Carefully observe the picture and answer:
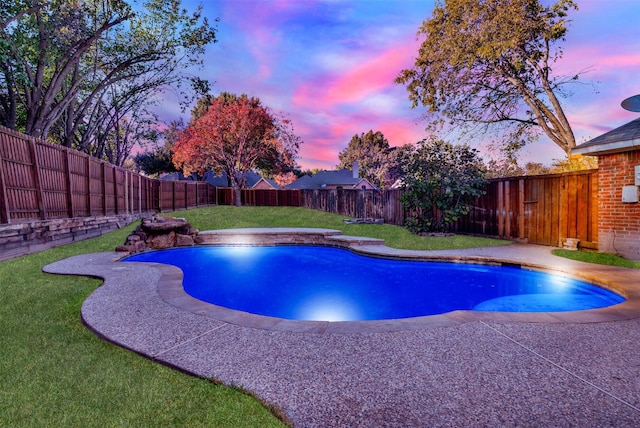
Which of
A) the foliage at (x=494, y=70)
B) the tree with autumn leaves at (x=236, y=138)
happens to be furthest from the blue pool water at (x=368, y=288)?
the tree with autumn leaves at (x=236, y=138)

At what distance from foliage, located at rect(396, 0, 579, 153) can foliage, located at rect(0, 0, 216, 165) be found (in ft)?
33.7

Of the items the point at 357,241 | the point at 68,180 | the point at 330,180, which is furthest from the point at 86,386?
the point at 330,180

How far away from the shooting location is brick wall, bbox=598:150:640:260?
6914 millimetres

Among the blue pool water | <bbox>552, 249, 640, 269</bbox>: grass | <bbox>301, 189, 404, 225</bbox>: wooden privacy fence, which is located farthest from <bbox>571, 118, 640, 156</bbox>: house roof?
<bbox>301, 189, 404, 225</bbox>: wooden privacy fence

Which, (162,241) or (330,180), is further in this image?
(330,180)

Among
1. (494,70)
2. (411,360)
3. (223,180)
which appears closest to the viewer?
(411,360)

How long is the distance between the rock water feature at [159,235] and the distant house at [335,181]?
35425mm

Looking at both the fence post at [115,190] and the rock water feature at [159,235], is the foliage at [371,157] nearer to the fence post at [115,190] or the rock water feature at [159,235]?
the fence post at [115,190]

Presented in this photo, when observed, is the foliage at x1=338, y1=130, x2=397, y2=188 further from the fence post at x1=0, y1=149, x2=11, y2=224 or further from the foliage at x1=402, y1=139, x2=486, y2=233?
the fence post at x1=0, y1=149, x2=11, y2=224

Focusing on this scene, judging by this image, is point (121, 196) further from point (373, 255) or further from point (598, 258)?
point (598, 258)

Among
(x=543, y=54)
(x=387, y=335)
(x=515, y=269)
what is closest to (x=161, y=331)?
(x=387, y=335)

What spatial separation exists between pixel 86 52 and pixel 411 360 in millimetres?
17958

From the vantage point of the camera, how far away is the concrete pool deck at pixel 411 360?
204 cm

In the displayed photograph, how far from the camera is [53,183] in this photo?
8.59 meters
